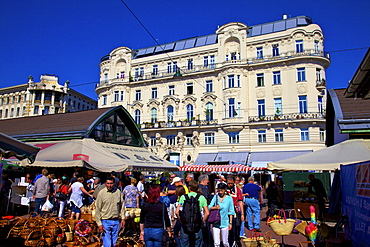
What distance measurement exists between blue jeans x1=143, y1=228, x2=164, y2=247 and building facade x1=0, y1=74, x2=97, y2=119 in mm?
58621

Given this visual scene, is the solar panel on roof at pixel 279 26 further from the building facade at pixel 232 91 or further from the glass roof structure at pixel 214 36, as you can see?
the building facade at pixel 232 91

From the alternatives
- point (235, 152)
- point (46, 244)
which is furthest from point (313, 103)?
point (46, 244)

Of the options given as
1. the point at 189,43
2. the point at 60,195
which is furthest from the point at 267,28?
the point at 60,195

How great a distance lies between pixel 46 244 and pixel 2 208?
561 centimetres

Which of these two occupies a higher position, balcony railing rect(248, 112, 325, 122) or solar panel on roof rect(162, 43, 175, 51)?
solar panel on roof rect(162, 43, 175, 51)

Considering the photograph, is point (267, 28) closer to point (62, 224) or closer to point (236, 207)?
point (236, 207)

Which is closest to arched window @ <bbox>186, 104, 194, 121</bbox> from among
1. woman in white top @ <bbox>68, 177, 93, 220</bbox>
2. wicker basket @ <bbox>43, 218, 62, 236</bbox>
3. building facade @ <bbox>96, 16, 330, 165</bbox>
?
building facade @ <bbox>96, 16, 330, 165</bbox>

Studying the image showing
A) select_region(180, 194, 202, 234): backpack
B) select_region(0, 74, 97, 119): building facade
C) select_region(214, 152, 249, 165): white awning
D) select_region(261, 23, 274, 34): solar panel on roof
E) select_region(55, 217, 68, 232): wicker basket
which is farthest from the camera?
select_region(0, 74, 97, 119): building facade

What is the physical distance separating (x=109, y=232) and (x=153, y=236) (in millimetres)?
1166

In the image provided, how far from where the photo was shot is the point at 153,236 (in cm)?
546

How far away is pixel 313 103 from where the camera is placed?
1273 inches

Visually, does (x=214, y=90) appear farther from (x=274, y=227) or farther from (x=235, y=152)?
(x=274, y=227)

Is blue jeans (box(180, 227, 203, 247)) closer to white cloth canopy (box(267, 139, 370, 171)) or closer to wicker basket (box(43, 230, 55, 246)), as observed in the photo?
wicker basket (box(43, 230, 55, 246))

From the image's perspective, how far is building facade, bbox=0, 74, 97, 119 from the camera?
192 feet
